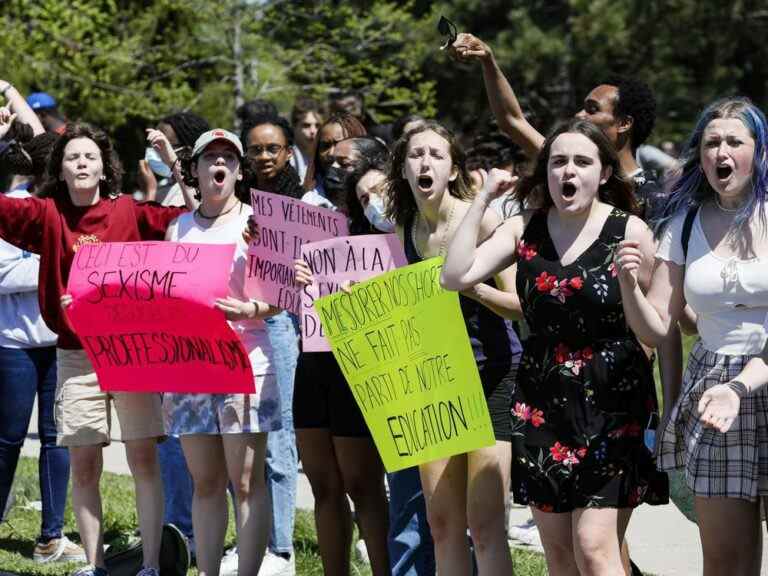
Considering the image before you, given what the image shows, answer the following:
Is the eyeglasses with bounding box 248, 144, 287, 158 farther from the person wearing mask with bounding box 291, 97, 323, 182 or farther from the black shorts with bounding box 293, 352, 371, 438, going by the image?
the person wearing mask with bounding box 291, 97, 323, 182

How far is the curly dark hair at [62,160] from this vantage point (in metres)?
6.70

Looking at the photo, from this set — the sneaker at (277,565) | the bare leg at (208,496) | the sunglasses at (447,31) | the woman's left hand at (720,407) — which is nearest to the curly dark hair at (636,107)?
the sunglasses at (447,31)

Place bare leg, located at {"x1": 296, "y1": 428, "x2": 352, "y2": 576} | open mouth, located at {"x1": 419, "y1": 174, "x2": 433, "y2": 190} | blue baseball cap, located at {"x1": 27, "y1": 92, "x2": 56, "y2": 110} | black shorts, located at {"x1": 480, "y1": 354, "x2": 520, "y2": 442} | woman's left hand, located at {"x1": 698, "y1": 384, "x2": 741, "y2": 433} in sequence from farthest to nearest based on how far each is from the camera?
blue baseball cap, located at {"x1": 27, "y1": 92, "x2": 56, "y2": 110}, bare leg, located at {"x1": 296, "y1": 428, "x2": 352, "y2": 576}, open mouth, located at {"x1": 419, "y1": 174, "x2": 433, "y2": 190}, black shorts, located at {"x1": 480, "y1": 354, "x2": 520, "y2": 442}, woman's left hand, located at {"x1": 698, "y1": 384, "x2": 741, "y2": 433}

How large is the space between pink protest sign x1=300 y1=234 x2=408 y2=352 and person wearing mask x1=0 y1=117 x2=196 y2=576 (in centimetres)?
101

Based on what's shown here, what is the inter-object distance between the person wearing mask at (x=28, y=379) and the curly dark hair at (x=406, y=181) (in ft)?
7.81

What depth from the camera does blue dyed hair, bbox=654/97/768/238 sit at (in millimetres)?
4703

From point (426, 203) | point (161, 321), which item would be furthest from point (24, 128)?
point (426, 203)

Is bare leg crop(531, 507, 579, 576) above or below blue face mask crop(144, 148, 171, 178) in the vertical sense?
below

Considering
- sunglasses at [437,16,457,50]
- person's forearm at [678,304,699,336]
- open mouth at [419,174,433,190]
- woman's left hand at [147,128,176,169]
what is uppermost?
sunglasses at [437,16,457,50]

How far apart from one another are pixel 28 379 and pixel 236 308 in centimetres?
205

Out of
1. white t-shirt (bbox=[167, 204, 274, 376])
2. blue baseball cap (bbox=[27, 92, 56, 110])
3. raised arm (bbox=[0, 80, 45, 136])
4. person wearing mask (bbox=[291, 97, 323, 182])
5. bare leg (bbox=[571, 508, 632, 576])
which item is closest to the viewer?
bare leg (bbox=[571, 508, 632, 576])

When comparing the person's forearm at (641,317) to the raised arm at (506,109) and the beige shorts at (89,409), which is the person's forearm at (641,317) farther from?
the beige shorts at (89,409)

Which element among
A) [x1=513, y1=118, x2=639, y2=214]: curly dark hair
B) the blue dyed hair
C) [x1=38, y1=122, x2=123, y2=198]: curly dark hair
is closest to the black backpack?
[x1=38, y1=122, x2=123, y2=198]: curly dark hair

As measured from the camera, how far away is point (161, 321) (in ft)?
20.7
